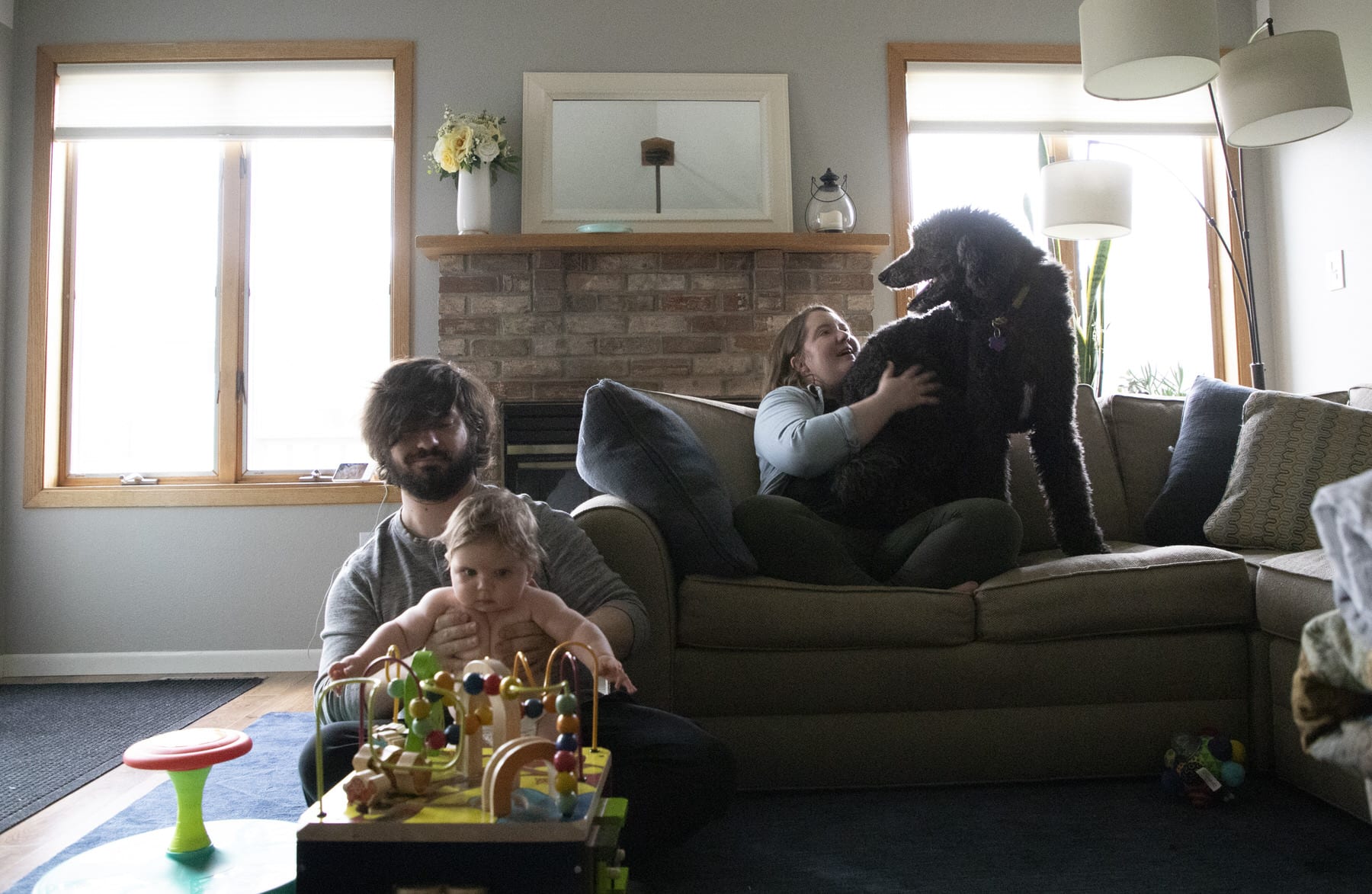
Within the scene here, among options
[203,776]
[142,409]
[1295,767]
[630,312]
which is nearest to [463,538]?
[203,776]

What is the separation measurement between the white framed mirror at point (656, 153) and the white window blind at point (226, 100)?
663mm

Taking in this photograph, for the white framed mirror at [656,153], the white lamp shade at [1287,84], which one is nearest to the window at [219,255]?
the white framed mirror at [656,153]

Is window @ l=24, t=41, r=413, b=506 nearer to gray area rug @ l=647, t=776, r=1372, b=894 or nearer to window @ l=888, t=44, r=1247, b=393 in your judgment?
window @ l=888, t=44, r=1247, b=393

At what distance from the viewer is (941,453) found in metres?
1.92

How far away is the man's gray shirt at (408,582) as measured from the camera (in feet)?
4.45

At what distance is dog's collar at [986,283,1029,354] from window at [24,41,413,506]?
2.44 m

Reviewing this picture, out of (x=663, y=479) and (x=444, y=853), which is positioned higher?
(x=663, y=479)

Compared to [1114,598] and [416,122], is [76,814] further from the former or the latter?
[416,122]

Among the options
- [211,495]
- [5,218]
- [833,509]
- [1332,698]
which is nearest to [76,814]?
[833,509]

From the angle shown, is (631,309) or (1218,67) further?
(631,309)

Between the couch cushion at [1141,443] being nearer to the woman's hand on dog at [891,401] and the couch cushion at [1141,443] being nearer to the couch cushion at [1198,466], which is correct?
the couch cushion at [1198,466]

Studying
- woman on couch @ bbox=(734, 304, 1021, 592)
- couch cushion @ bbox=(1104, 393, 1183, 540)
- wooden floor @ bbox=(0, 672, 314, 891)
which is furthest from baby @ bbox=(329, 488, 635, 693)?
couch cushion @ bbox=(1104, 393, 1183, 540)

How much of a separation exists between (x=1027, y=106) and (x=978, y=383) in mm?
2447

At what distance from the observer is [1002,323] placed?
187 cm
